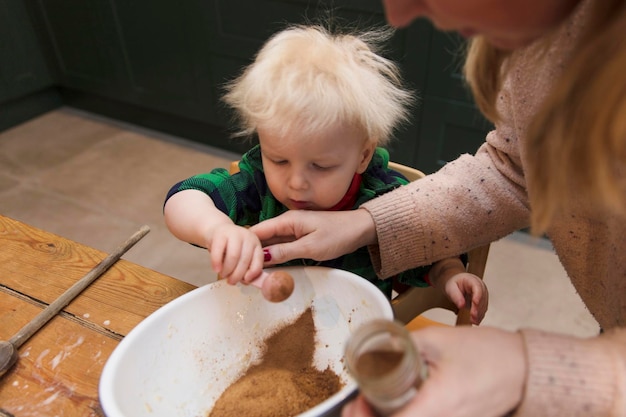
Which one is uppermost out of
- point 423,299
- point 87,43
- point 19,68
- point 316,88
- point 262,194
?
point 316,88

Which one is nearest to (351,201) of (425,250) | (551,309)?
(425,250)

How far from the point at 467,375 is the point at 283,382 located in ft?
1.06

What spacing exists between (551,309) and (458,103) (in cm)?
74

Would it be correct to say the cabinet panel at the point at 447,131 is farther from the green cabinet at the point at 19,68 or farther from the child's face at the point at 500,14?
the green cabinet at the point at 19,68

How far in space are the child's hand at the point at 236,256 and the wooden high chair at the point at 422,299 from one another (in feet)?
0.78

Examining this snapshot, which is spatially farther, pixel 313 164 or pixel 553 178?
pixel 313 164

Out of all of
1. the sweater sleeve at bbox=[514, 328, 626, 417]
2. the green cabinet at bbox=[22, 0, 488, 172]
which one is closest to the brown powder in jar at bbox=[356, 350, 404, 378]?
the sweater sleeve at bbox=[514, 328, 626, 417]

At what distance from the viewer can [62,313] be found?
764 millimetres

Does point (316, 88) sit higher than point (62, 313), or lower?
higher

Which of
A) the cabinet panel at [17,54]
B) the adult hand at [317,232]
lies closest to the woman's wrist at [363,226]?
the adult hand at [317,232]

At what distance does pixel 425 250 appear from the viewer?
2.68 ft

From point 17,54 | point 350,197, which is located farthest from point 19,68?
point 350,197

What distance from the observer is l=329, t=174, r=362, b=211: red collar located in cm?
90

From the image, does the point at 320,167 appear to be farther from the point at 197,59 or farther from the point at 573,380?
the point at 197,59
